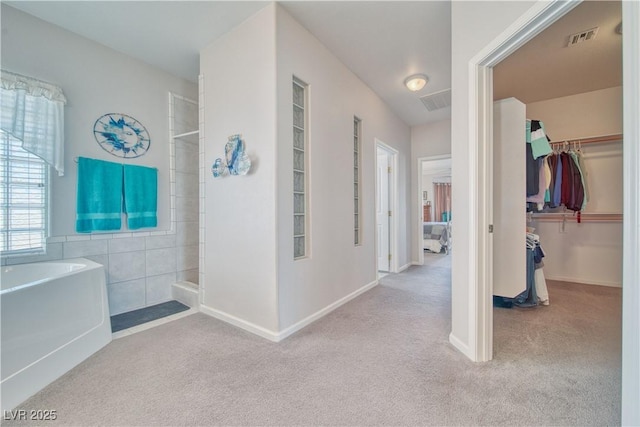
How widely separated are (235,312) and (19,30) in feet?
9.41

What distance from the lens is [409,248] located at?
492 centimetres

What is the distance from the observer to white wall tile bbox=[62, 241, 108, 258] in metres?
2.38

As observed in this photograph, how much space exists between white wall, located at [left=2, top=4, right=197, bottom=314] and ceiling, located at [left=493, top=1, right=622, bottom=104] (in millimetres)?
3775

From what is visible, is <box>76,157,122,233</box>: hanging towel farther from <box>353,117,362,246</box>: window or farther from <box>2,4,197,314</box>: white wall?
<box>353,117,362,246</box>: window

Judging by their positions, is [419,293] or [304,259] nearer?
[304,259]

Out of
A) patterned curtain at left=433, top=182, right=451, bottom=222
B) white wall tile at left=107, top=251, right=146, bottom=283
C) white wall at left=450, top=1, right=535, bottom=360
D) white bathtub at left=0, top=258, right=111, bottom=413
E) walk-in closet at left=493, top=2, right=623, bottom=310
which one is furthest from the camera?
patterned curtain at left=433, top=182, right=451, bottom=222

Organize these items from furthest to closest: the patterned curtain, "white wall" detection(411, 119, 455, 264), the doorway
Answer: the patterned curtain, "white wall" detection(411, 119, 455, 264), the doorway

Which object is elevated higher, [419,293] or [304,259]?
[304,259]

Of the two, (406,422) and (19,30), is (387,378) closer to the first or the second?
(406,422)

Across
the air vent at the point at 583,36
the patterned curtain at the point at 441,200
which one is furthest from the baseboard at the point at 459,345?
the patterned curtain at the point at 441,200

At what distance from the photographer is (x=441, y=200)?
34.5 feet

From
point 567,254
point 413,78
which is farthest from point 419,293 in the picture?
point 413,78

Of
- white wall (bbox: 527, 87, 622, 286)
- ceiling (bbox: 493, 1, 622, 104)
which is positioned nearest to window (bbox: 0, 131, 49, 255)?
ceiling (bbox: 493, 1, 622, 104)

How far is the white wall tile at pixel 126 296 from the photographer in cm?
262
